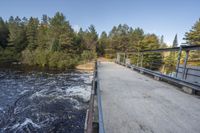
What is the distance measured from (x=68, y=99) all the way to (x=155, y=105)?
6523 millimetres

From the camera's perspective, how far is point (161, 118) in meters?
1.96

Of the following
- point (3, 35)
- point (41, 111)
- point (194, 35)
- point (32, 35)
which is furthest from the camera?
point (3, 35)

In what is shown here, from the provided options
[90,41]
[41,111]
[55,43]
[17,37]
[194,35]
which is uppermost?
[194,35]

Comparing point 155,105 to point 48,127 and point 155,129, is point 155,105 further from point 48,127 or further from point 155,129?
point 48,127

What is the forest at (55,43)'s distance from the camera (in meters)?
25.7

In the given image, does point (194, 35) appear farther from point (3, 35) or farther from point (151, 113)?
point (3, 35)

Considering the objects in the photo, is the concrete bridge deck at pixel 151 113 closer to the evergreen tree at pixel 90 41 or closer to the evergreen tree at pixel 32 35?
the evergreen tree at pixel 90 41

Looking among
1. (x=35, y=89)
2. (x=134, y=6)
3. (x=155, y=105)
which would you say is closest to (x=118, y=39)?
(x=134, y=6)

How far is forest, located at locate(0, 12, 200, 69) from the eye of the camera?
1011 inches

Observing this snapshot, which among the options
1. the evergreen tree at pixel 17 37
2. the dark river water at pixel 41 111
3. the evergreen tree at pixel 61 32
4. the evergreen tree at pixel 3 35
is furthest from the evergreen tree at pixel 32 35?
the dark river water at pixel 41 111

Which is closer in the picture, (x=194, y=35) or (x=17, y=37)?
(x=194, y=35)

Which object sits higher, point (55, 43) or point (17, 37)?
point (17, 37)

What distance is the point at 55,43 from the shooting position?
28.3 meters

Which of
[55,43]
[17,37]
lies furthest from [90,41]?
[17,37]
